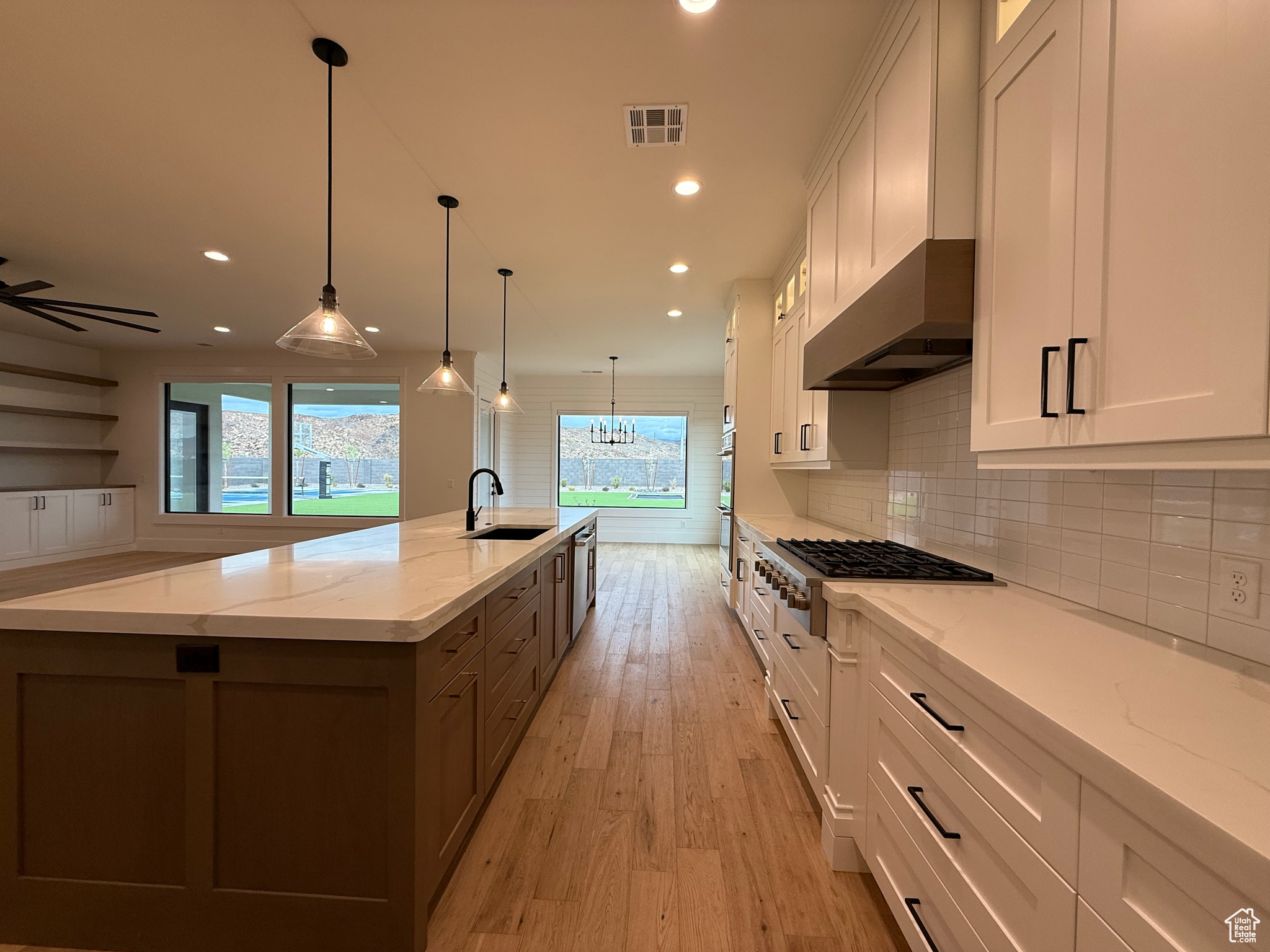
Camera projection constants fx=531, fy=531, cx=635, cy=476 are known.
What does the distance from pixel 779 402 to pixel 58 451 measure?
29.3 feet

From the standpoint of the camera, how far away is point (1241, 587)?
1.07 meters

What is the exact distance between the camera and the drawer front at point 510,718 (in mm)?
1930

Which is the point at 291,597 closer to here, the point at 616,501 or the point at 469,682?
the point at 469,682

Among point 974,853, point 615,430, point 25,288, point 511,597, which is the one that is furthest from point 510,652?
point 615,430

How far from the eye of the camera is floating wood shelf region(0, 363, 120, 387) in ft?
19.8

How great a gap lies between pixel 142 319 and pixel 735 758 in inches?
291

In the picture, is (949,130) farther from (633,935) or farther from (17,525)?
(17,525)

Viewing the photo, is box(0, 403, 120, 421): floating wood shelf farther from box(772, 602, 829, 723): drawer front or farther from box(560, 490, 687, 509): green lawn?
box(772, 602, 829, 723): drawer front

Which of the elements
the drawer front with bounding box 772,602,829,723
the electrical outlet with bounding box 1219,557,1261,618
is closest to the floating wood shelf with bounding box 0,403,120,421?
the drawer front with bounding box 772,602,829,723

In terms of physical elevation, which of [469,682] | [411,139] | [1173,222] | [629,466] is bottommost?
[469,682]

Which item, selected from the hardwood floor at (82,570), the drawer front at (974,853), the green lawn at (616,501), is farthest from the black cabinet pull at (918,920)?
the green lawn at (616,501)

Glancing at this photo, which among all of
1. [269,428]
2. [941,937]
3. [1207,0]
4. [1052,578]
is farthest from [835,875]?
[269,428]

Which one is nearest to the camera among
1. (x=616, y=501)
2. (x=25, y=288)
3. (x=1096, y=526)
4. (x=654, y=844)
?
(x=1096, y=526)

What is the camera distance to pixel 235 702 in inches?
53.0
